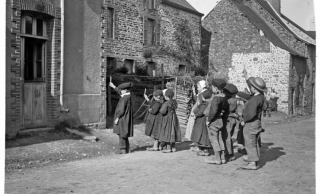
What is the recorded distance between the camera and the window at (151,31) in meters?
19.9

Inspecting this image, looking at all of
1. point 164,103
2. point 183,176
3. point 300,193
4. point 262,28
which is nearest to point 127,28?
point 164,103

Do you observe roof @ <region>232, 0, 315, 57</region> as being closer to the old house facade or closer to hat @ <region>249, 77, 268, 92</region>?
the old house facade

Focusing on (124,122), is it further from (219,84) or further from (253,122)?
(253,122)

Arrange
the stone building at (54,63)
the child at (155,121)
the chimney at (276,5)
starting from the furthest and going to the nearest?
1. the chimney at (276,5)
2. the child at (155,121)
3. the stone building at (54,63)

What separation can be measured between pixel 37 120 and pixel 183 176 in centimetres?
598

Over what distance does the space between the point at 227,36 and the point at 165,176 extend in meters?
20.9

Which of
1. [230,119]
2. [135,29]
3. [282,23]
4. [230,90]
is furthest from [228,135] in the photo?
[282,23]

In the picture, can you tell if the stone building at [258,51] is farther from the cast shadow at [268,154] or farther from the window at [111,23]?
the cast shadow at [268,154]

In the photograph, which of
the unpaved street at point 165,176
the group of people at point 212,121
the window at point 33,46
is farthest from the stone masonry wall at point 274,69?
the window at point 33,46

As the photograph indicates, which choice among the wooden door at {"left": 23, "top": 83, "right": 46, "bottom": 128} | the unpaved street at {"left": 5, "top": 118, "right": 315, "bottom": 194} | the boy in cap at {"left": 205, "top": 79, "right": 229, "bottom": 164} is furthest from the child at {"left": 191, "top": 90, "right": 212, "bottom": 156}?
the wooden door at {"left": 23, "top": 83, "right": 46, "bottom": 128}

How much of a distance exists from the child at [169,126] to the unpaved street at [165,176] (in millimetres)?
614

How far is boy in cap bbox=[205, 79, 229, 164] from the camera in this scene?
25.6ft

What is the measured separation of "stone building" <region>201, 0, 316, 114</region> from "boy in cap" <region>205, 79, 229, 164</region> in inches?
678

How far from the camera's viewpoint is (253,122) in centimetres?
743
